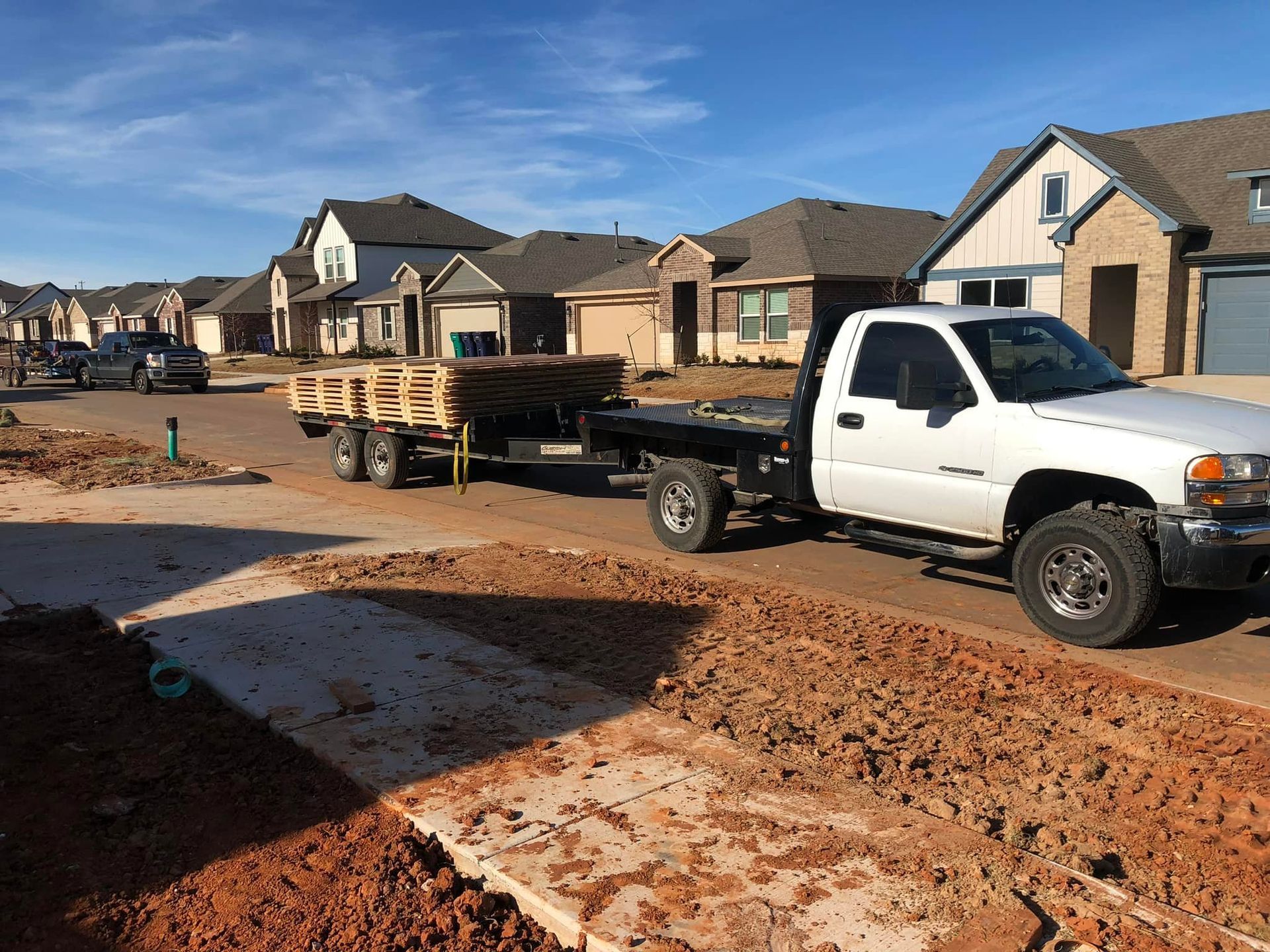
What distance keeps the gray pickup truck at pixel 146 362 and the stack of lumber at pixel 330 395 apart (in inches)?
836

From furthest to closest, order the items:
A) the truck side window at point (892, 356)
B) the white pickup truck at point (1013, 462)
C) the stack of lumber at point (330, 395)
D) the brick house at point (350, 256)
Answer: the brick house at point (350, 256) < the stack of lumber at point (330, 395) < the truck side window at point (892, 356) < the white pickup truck at point (1013, 462)

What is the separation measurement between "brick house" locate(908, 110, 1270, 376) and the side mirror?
20.6 metres

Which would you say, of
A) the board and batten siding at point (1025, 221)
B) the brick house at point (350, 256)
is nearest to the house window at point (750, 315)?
the board and batten siding at point (1025, 221)

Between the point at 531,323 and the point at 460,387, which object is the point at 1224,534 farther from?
the point at 531,323

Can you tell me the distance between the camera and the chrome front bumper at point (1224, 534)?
610 centimetres

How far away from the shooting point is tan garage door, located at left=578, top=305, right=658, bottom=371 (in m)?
39.5

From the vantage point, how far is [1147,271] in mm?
25797

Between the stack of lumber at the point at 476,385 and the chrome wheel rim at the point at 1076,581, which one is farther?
the stack of lumber at the point at 476,385

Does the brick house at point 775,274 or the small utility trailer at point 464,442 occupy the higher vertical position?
the brick house at point 775,274

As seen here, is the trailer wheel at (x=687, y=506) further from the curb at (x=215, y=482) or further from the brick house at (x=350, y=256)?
the brick house at (x=350, y=256)

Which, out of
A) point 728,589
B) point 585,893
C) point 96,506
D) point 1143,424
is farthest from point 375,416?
point 585,893

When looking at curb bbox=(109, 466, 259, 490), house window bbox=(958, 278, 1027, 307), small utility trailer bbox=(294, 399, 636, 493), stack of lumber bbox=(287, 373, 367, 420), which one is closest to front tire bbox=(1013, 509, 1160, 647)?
small utility trailer bbox=(294, 399, 636, 493)

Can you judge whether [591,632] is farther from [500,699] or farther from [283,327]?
[283,327]

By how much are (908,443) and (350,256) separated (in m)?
52.7
